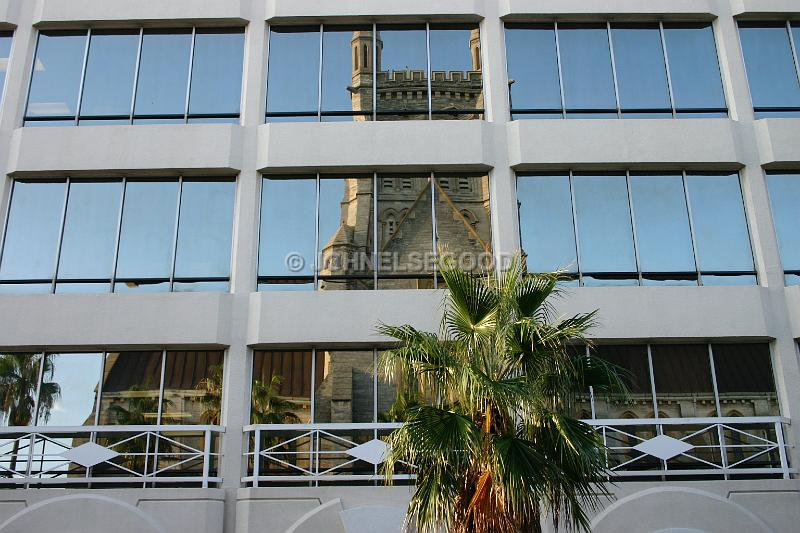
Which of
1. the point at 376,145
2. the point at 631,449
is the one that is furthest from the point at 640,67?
the point at 631,449

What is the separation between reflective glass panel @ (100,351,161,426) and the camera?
40.9ft

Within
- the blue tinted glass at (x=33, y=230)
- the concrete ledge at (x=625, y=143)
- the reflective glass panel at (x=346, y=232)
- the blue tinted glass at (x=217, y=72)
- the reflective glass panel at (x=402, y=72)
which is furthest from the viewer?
the blue tinted glass at (x=217, y=72)

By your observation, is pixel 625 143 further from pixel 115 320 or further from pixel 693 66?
pixel 115 320

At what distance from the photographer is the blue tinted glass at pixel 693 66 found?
14430 millimetres

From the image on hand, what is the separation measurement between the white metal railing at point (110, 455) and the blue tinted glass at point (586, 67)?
9300 millimetres

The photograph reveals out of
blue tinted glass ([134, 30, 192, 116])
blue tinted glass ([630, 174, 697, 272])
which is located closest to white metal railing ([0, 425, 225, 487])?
blue tinted glass ([134, 30, 192, 116])

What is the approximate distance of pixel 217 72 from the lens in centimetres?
1466

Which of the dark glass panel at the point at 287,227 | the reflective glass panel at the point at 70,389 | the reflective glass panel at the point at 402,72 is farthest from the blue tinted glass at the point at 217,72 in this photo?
the reflective glass panel at the point at 70,389

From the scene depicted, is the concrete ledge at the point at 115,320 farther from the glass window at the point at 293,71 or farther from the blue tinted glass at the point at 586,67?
the blue tinted glass at the point at 586,67

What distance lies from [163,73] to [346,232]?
5095 mm

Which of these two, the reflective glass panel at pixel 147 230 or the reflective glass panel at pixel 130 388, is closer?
the reflective glass panel at pixel 130 388

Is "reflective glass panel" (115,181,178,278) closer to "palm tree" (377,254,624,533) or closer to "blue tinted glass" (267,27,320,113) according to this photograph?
"blue tinted glass" (267,27,320,113)

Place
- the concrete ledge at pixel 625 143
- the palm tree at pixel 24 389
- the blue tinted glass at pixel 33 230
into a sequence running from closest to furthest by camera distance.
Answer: the palm tree at pixel 24 389, the blue tinted glass at pixel 33 230, the concrete ledge at pixel 625 143

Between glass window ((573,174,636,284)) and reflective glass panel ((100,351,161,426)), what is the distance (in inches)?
314
